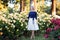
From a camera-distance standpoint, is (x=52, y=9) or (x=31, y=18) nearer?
(x=31, y=18)

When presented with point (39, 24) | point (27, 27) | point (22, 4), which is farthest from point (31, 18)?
point (22, 4)

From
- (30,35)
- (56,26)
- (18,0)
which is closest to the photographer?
(56,26)

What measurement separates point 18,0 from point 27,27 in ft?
10.4

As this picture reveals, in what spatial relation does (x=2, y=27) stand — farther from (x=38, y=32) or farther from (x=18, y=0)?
(x=18, y=0)

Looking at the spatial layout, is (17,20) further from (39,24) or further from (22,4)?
(22,4)

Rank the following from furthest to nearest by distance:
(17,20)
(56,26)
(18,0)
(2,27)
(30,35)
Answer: (18,0) < (30,35) < (17,20) < (2,27) < (56,26)

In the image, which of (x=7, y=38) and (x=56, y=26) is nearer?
(x=56, y=26)

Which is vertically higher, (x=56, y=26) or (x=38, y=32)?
(x=56, y=26)

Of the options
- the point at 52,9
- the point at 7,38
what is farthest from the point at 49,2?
the point at 7,38

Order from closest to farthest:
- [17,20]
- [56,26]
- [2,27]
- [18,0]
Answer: [56,26], [2,27], [17,20], [18,0]

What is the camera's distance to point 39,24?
12102 millimetres

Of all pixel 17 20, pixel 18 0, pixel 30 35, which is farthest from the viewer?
pixel 18 0

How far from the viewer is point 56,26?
26.1 ft

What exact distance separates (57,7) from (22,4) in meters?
1.84
